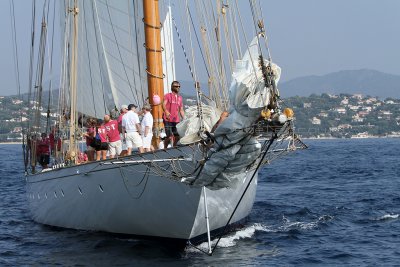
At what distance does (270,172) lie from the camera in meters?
48.2

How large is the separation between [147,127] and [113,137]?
1.62 metres

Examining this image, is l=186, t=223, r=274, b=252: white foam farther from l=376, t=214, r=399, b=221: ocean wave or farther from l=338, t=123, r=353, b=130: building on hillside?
l=338, t=123, r=353, b=130: building on hillside

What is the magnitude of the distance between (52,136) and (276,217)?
23.8 ft

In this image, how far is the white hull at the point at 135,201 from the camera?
19797mm

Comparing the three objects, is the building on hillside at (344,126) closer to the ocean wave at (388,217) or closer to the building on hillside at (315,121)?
the building on hillside at (315,121)

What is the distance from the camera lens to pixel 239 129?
625 inches

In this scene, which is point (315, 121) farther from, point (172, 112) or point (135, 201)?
point (172, 112)

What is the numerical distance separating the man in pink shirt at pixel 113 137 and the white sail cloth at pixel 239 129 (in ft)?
15.2

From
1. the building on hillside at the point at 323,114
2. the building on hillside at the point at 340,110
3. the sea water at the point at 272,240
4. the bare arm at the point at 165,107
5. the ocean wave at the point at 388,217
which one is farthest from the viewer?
the building on hillside at the point at 340,110

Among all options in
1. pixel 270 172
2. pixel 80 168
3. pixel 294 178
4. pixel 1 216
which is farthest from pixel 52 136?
pixel 270 172

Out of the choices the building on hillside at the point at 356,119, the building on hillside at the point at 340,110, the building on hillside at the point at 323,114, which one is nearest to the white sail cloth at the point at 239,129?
the building on hillside at the point at 323,114

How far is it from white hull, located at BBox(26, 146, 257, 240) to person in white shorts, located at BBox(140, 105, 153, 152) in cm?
98

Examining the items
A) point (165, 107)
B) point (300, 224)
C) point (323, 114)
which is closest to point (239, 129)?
point (165, 107)

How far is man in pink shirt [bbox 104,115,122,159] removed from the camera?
22.1 meters
